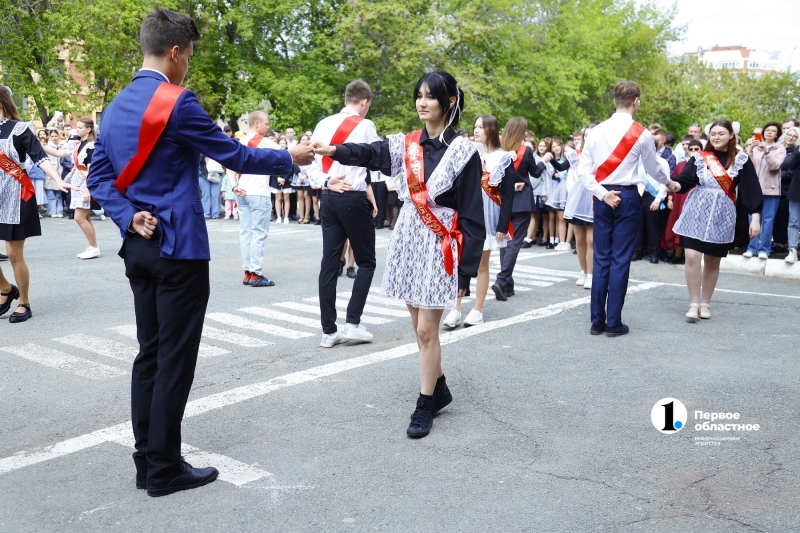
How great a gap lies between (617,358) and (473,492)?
9.85 ft

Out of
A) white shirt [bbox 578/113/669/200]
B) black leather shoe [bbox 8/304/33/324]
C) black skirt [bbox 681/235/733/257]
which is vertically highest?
white shirt [bbox 578/113/669/200]

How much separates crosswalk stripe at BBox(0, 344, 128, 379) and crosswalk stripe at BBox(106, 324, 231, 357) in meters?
0.66

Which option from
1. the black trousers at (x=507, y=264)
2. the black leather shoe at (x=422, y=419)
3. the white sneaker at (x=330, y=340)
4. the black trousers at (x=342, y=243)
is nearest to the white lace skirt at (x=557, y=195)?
the black trousers at (x=507, y=264)

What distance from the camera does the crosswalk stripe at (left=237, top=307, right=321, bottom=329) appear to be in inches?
310

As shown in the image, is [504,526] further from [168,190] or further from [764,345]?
[764,345]

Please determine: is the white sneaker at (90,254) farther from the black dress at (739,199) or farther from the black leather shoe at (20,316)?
the black dress at (739,199)

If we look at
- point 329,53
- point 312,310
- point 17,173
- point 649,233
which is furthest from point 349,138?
point 329,53

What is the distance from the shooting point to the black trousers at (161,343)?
149 inches

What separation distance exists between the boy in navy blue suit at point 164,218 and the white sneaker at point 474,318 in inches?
162

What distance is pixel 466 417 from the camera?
5.03 m

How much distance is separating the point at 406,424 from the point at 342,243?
2.50m

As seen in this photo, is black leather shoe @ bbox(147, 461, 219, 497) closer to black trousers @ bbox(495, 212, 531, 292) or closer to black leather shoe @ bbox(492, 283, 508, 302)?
black leather shoe @ bbox(492, 283, 508, 302)

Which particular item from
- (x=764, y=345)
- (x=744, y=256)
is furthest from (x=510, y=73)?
(x=764, y=345)

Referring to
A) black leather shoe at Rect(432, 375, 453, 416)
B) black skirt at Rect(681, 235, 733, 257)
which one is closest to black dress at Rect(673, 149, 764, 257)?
black skirt at Rect(681, 235, 733, 257)
